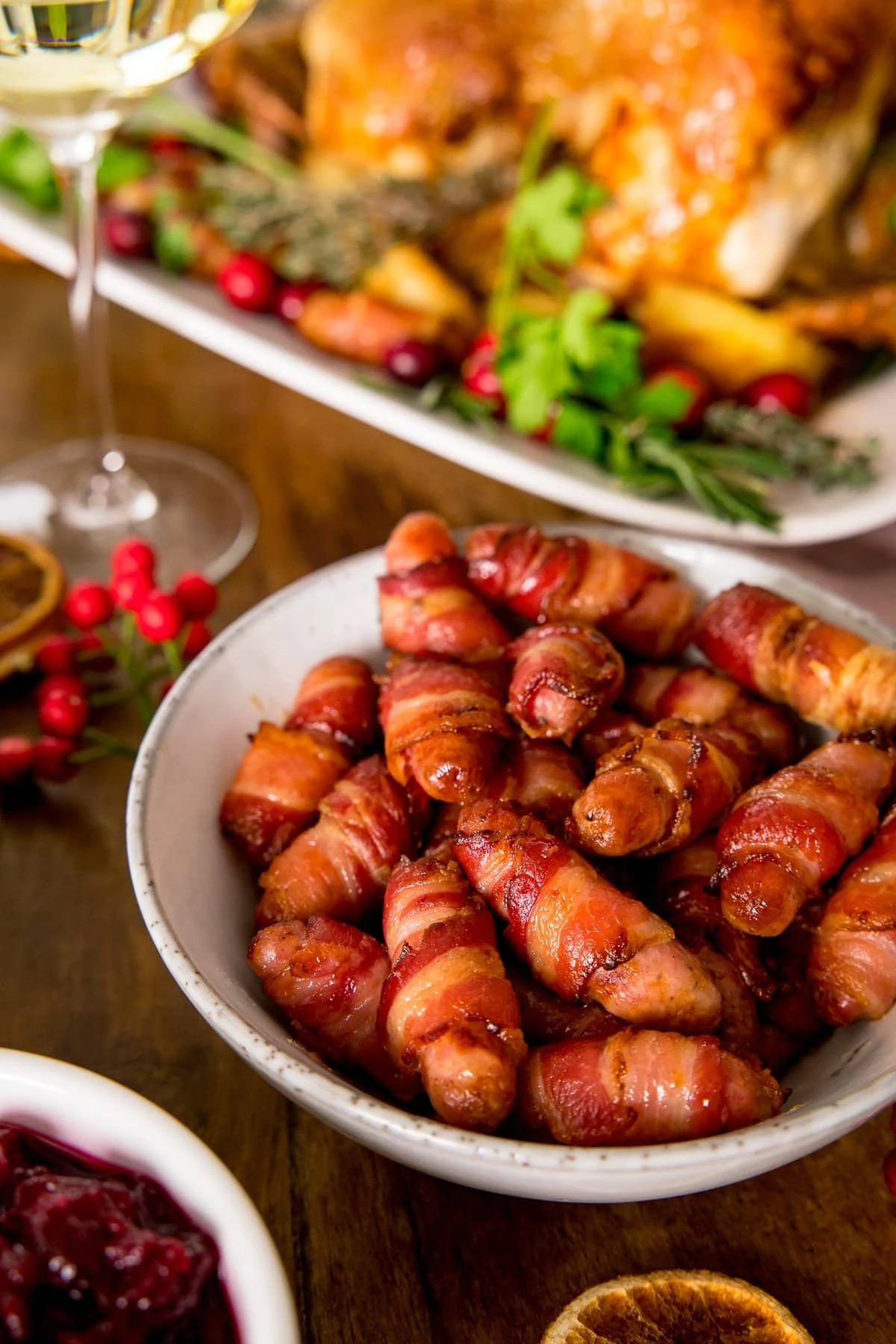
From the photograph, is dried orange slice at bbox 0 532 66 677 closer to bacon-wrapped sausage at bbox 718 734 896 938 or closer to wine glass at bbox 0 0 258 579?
wine glass at bbox 0 0 258 579

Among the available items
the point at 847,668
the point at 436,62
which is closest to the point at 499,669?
the point at 847,668

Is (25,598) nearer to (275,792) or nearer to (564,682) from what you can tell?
(275,792)

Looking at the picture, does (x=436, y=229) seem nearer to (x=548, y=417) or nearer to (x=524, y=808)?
(x=548, y=417)

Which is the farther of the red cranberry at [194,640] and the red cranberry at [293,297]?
the red cranberry at [293,297]

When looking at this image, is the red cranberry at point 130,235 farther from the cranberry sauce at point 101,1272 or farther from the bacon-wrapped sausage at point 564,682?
the cranberry sauce at point 101,1272

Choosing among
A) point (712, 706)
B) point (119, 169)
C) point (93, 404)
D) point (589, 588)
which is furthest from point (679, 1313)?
point (119, 169)

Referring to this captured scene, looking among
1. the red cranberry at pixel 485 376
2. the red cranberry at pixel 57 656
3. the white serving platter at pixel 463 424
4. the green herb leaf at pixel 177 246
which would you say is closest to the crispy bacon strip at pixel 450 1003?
the red cranberry at pixel 57 656

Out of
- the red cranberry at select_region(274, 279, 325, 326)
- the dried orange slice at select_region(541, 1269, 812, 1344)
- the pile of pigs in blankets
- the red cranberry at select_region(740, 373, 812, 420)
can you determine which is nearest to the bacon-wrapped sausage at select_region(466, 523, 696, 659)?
the pile of pigs in blankets
